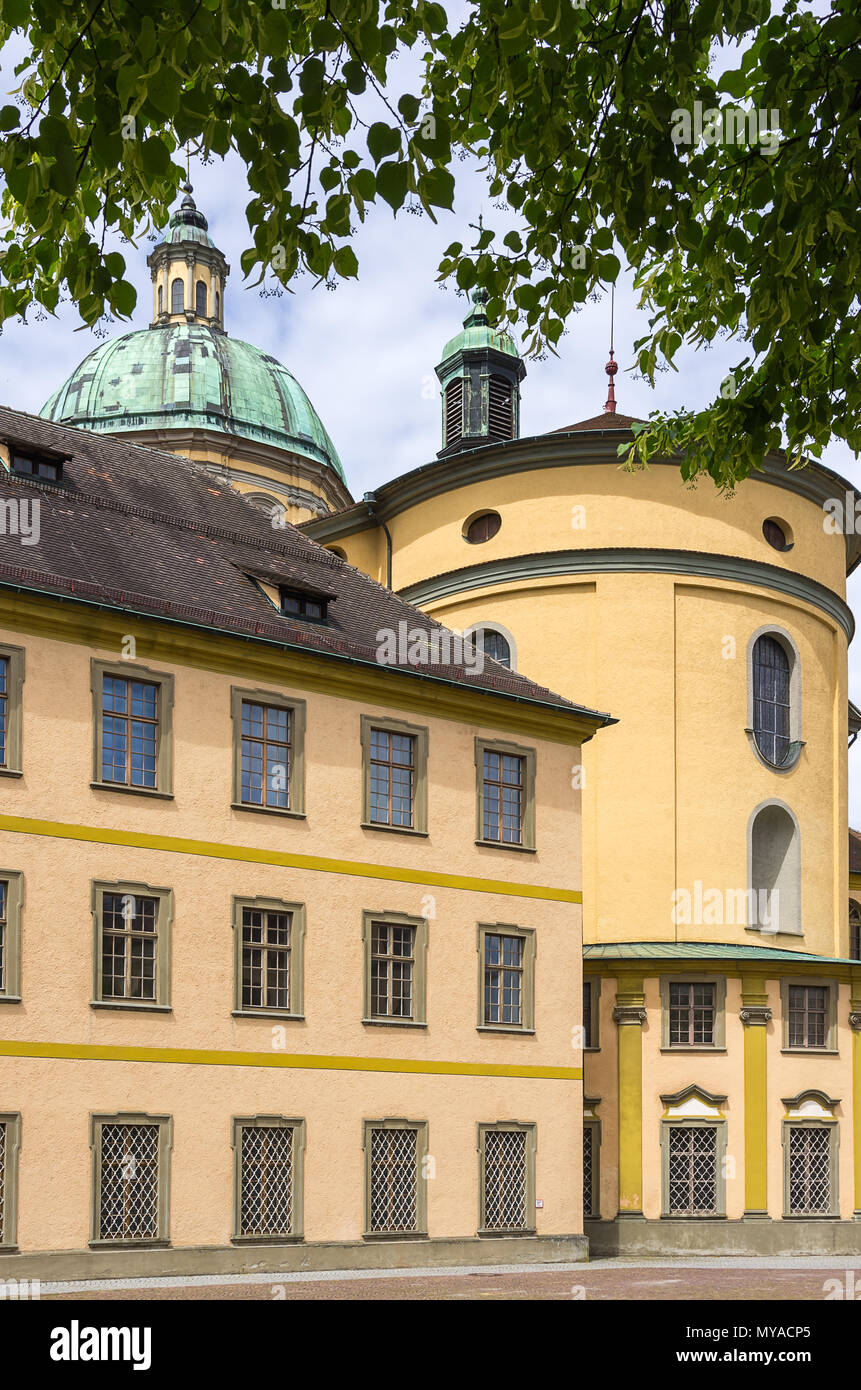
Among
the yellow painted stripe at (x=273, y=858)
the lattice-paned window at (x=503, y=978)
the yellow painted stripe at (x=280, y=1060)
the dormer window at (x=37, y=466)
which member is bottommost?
the yellow painted stripe at (x=280, y=1060)

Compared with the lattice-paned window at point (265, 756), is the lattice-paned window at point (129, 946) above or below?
below

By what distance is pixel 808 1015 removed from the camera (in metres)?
34.9

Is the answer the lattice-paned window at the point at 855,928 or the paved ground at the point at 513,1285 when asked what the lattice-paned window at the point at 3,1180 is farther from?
the lattice-paned window at the point at 855,928

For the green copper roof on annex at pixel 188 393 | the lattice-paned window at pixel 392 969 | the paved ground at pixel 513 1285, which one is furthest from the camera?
the green copper roof on annex at pixel 188 393

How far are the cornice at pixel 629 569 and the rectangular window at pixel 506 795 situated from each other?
23.9ft

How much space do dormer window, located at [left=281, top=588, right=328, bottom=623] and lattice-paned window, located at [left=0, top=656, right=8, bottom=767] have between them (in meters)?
5.73

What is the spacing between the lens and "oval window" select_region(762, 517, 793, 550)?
38.1 meters

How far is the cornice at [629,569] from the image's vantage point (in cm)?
3681

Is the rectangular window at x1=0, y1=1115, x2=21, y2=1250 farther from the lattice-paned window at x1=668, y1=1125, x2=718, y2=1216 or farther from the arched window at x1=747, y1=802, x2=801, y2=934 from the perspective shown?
the arched window at x1=747, y1=802, x2=801, y2=934

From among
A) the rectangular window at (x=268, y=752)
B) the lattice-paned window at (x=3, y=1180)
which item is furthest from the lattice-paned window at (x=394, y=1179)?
the lattice-paned window at (x=3, y=1180)

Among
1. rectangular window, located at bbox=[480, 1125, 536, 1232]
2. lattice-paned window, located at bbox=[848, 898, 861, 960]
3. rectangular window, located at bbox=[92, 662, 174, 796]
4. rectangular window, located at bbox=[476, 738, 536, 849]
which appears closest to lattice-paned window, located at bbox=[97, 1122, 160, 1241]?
rectangular window, located at bbox=[92, 662, 174, 796]

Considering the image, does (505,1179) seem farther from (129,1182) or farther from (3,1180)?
(3,1180)

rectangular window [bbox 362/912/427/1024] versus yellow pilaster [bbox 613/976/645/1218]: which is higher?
rectangular window [bbox 362/912/427/1024]

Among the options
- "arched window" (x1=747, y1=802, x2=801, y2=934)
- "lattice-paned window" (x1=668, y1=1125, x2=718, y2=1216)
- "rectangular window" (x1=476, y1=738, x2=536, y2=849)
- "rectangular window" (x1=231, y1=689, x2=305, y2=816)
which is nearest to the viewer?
"rectangular window" (x1=231, y1=689, x2=305, y2=816)
